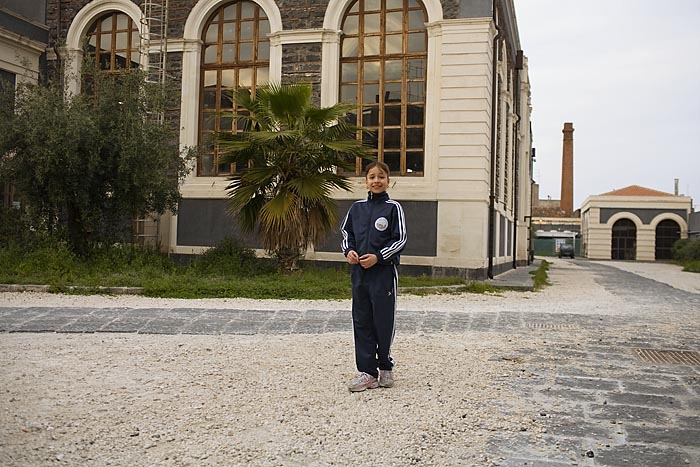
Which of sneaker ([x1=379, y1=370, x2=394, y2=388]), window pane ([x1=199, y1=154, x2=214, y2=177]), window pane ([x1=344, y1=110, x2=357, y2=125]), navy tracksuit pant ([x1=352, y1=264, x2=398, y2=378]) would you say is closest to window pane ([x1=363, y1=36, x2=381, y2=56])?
window pane ([x1=344, y1=110, x2=357, y2=125])

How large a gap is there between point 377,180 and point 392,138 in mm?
10396

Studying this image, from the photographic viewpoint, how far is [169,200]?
13594 mm

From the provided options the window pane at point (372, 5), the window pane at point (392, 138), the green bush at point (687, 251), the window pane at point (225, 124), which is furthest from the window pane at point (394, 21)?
the green bush at point (687, 251)

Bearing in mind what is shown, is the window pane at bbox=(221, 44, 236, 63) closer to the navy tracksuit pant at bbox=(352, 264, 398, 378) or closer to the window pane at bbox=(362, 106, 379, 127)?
the window pane at bbox=(362, 106, 379, 127)

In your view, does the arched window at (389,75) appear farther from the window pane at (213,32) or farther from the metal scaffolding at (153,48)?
the metal scaffolding at (153,48)

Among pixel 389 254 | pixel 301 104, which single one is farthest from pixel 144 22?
pixel 389 254

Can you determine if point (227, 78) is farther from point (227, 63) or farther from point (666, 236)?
point (666, 236)


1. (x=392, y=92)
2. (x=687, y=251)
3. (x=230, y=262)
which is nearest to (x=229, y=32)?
(x=392, y=92)

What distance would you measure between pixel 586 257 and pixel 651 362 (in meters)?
47.0

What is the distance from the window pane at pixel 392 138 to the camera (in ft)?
48.9

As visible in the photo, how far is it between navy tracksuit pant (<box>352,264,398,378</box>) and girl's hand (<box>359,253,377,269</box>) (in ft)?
0.41

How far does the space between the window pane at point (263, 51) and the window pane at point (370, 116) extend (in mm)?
2707

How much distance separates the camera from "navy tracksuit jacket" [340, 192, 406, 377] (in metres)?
4.63

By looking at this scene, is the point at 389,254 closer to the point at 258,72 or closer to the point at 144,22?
the point at 258,72
